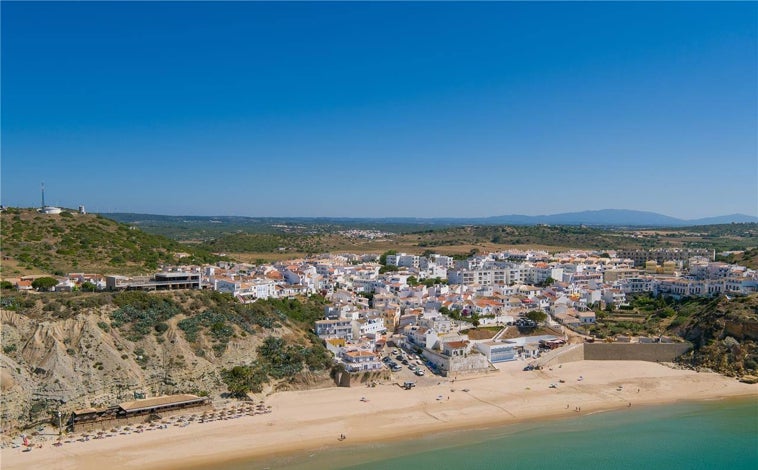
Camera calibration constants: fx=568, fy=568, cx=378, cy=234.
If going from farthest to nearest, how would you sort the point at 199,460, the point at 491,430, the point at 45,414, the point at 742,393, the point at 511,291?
1. the point at 511,291
2. the point at 742,393
3. the point at 491,430
4. the point at 45,414
5. the point at 199,460

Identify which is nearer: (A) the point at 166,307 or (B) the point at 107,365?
(B) the point at 107,365

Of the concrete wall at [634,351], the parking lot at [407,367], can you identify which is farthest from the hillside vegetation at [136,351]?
the concrete wall at [634,351]

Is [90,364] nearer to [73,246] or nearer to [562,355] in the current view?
[73,246]

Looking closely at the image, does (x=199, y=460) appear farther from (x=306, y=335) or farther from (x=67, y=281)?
(x=67, y=281)

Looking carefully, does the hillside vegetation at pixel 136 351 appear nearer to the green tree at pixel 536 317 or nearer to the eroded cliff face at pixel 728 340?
the green tree at pixel 536 317

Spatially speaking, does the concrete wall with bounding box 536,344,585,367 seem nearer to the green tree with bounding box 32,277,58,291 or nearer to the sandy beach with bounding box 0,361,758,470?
the sandy beach with bounding box 0,361,758,470

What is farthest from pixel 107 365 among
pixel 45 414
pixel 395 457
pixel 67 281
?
pixel 395 457
